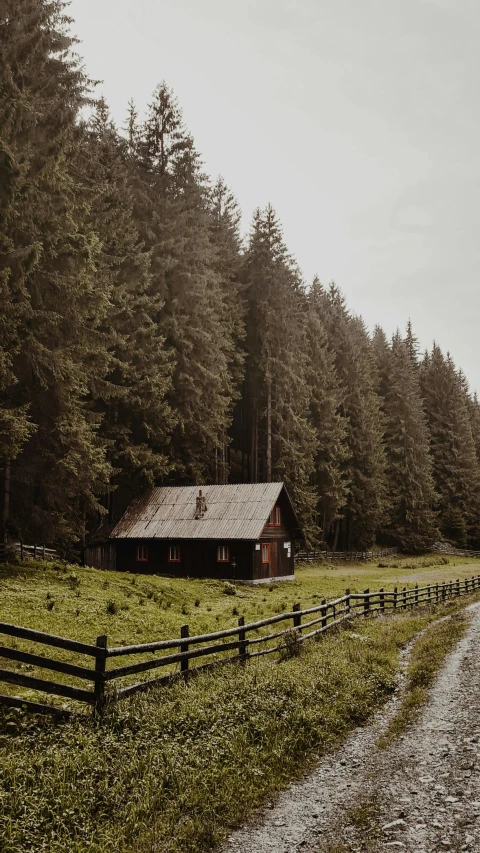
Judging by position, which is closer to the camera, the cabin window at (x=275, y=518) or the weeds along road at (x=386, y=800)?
the weeds along road at (x=386, y=800)

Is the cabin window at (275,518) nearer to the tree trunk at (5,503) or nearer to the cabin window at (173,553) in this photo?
the cabin window at (173,553)

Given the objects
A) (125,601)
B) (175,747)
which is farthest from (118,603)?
(175,747)

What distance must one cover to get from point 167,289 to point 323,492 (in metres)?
24.3

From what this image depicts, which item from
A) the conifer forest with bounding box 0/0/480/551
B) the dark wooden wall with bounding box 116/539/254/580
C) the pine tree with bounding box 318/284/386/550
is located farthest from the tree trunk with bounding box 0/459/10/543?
the pine tree with bounding box 318/284/386/550

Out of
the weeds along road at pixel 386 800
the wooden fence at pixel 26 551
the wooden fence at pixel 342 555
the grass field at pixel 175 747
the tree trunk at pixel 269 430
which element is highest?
the tree trunk at pixel 269 430

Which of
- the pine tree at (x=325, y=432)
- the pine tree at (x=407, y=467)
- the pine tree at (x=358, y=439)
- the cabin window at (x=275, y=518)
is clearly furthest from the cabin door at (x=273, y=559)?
the pine tree at (x=407, y=467)

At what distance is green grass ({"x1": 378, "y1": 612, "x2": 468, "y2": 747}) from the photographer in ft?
33.7

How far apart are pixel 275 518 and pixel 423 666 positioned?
2085 cm

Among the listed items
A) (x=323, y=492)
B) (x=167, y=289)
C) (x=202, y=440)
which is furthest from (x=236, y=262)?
(x=323, y=492)

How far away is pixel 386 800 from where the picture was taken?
23.6 feet

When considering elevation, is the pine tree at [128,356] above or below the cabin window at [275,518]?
above

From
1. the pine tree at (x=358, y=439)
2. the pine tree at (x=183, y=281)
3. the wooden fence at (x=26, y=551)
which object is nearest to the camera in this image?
the wooden fence at (x=26, y=551)

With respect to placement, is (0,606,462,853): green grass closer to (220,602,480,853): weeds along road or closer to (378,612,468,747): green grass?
(220,602,480,853): weeds along road

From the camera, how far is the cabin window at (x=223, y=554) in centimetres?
3253
